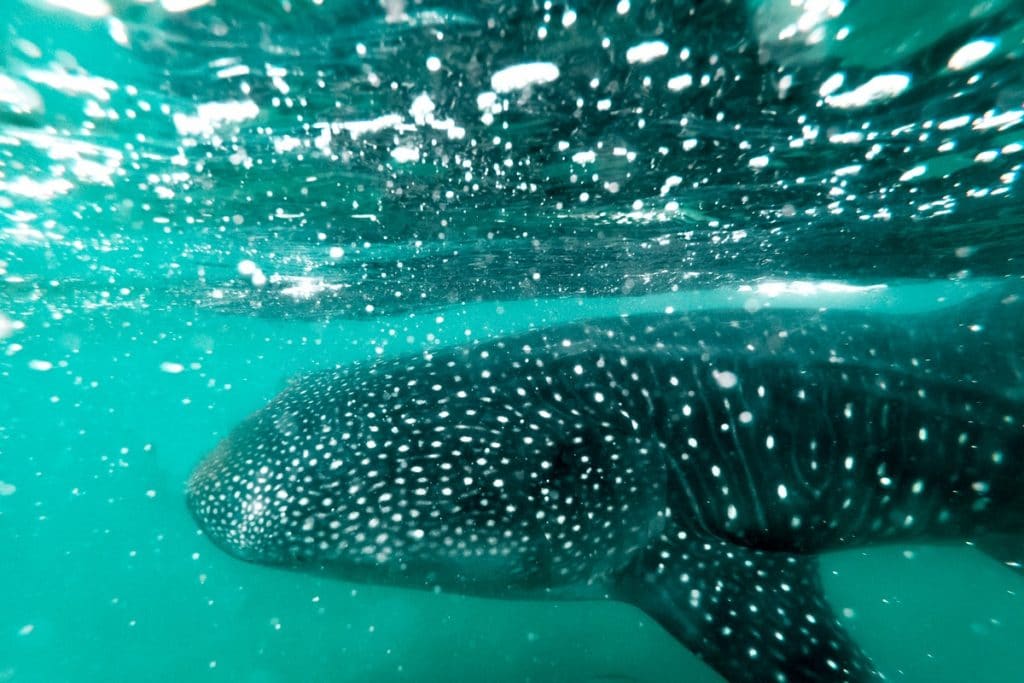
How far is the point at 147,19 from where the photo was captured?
4.63 metres

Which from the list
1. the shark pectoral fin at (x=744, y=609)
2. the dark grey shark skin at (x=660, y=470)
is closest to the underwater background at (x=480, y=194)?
the dark grey shark skin at (x=660, y=470)

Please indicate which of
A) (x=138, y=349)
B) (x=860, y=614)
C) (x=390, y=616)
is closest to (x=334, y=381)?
(x=390, y=616)

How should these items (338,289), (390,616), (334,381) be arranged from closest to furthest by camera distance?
(334,381) → (390,616) → (338,289)

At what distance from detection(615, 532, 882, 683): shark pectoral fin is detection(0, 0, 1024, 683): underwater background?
308 centimetres

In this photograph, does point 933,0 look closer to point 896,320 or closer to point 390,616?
point 896,320

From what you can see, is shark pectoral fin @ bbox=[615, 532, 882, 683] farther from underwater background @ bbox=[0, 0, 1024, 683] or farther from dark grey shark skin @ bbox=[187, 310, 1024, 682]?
underwater background @ bbox=[0, 0, 1024, 683]

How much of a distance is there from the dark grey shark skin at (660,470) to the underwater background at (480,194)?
119 centimetres

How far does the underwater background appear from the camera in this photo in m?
4.74

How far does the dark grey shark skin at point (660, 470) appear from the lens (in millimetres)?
4043

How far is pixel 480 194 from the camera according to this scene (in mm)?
9516

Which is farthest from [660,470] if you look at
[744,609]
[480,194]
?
[480,194]

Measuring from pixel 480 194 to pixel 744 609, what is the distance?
297 inches

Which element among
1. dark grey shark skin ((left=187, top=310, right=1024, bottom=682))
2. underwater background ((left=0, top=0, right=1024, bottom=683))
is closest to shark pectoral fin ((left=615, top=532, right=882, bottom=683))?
dark grey shark skin ((left=187, top=310, right=1024, bottom=682))

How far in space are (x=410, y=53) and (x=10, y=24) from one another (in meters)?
3.45
